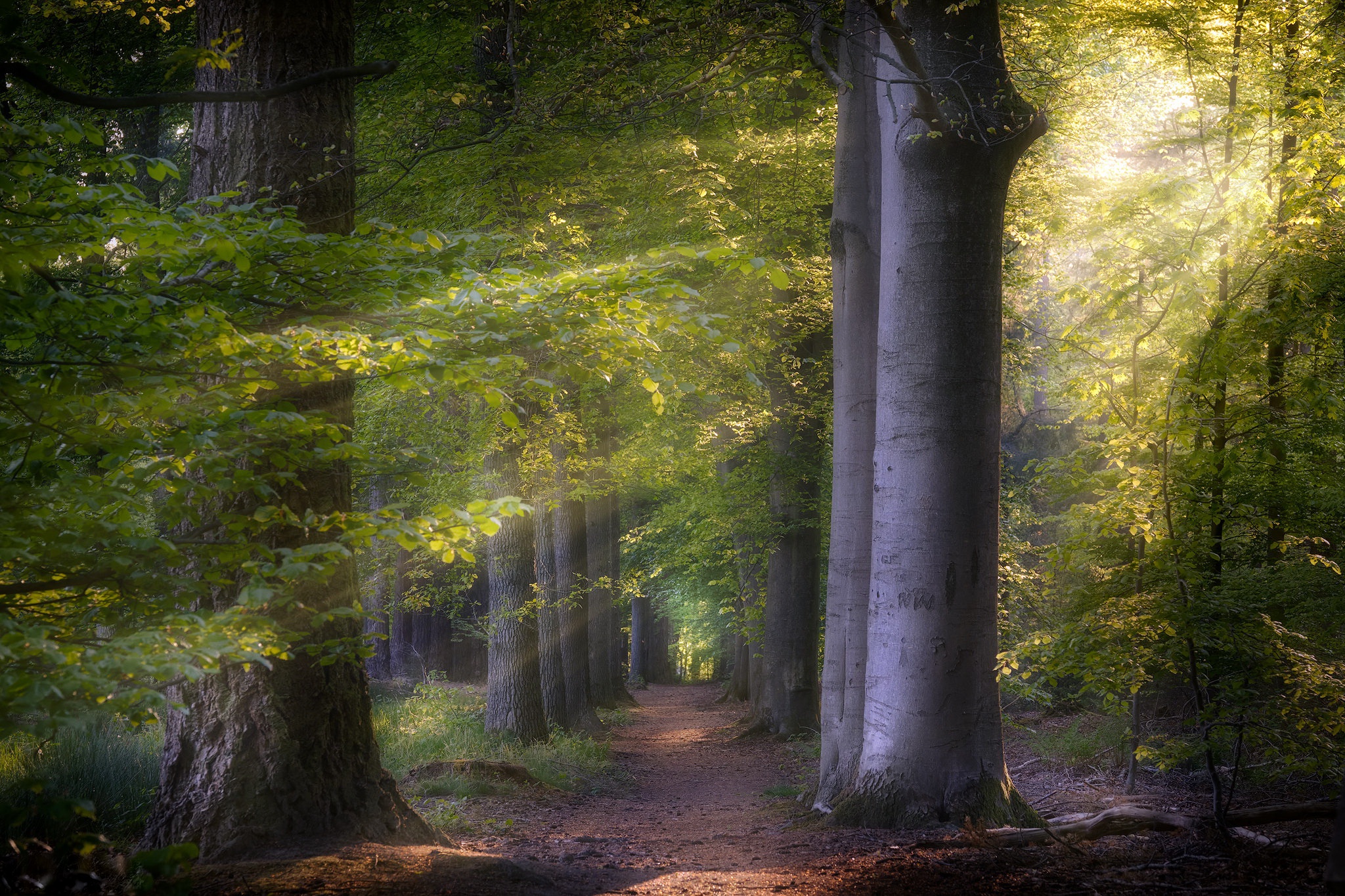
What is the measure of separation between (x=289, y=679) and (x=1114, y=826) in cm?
492

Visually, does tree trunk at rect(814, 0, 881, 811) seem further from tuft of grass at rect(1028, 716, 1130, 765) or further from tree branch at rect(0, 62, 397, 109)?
tree branch at rect(0, 62, 397, 109)

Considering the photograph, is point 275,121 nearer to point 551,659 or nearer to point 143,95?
point 143,95

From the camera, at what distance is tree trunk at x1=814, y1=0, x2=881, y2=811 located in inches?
297

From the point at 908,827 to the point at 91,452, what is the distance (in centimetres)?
507

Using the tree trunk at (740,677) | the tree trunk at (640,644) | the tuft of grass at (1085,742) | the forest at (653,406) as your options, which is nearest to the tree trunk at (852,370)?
the forest at (653,406)

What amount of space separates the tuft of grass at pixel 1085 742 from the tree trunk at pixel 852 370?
9.57ft

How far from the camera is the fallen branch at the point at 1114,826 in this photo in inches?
184

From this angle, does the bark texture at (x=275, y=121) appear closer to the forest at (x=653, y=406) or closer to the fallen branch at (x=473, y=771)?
the forest at (x=653, y=406)

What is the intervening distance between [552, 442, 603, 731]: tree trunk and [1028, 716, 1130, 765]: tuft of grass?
7.24m

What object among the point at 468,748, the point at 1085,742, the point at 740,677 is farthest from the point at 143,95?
the point at 740,677

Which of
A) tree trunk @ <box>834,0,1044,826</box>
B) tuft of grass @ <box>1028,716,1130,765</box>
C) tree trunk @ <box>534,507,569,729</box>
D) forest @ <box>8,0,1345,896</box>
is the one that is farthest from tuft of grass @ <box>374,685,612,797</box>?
tuft of grass @ <box>1028,716,1130,765</box>

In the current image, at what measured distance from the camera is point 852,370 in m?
7.84

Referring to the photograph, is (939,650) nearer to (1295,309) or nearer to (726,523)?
(1295,309)

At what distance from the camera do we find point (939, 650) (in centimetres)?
548
